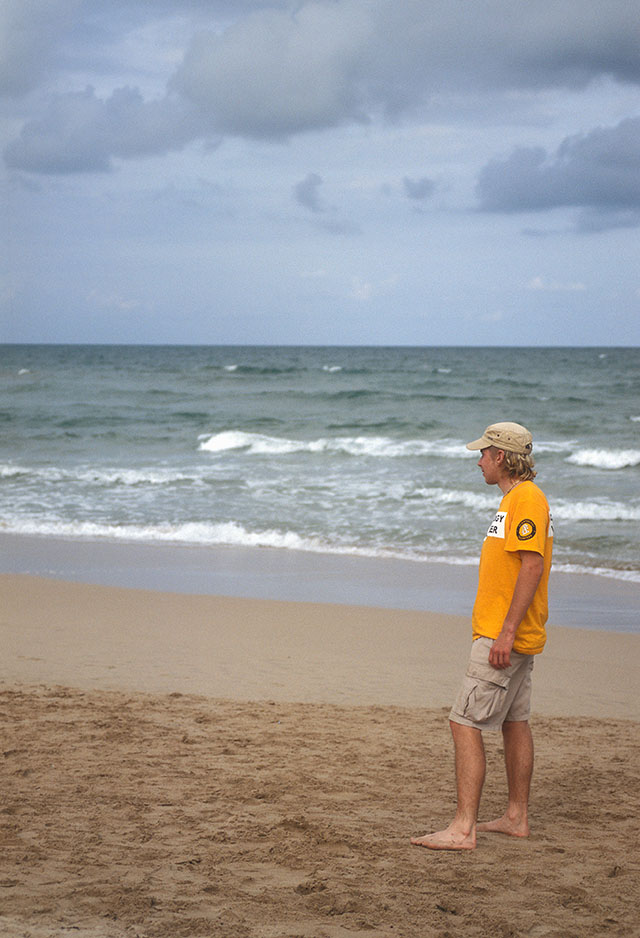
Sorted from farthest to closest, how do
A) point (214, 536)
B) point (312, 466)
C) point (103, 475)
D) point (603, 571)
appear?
point (312, 466) → point (103, 475) → point (214, 536) → point (603, 571)

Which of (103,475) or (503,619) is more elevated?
(103,475)

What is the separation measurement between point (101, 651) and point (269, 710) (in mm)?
1965

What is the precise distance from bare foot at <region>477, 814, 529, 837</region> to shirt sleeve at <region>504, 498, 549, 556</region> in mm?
1254

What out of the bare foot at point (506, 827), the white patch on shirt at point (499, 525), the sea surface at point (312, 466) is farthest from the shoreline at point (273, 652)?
the sea surface at point (312, 466)

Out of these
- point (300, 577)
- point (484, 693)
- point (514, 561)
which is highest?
point (514, 561)

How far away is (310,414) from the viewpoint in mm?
33969

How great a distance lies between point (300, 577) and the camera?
10.3m

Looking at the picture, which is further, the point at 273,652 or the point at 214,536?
the point at 214,536

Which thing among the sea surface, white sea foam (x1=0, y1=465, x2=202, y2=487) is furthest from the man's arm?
white sea foam (x1=0, y1=465, x2=202, y2=487)

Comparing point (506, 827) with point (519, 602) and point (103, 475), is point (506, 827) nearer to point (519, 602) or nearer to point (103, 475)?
point (519, 602)

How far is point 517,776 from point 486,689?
20.7 inches

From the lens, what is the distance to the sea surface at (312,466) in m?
12.9

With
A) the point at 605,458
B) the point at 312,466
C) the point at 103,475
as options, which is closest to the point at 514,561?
the point at 103,475

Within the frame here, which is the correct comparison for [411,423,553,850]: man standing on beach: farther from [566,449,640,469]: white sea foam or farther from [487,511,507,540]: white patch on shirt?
[566,449,640,469]: white sea foam
